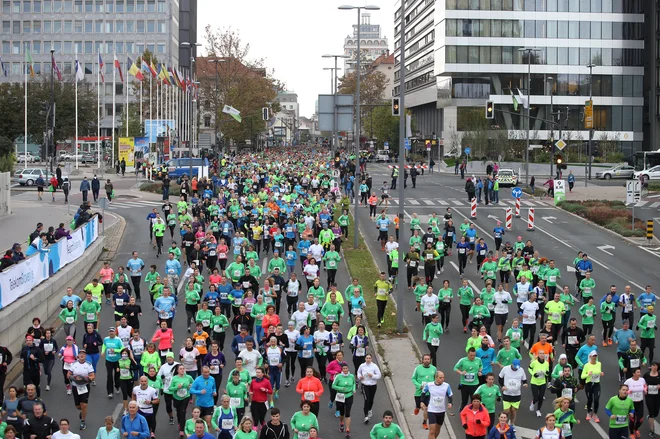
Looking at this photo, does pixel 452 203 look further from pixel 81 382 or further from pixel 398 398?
pixel 81 382

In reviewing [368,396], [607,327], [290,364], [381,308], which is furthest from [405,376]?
[607,327]

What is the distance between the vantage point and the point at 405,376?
55.1ft

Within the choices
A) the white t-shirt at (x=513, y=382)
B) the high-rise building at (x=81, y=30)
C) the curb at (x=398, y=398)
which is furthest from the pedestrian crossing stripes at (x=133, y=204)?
the high-rise building at (x=81, y=30)

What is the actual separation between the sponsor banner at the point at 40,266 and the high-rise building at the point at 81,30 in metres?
97.5

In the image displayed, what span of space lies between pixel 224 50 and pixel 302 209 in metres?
67.1

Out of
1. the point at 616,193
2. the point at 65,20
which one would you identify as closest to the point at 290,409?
the point at 616,193

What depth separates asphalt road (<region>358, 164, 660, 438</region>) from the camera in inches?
630

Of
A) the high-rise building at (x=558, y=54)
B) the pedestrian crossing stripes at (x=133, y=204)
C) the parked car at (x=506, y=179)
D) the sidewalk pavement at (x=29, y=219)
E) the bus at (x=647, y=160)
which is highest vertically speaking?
the high-rise building at (x=558, y=54)

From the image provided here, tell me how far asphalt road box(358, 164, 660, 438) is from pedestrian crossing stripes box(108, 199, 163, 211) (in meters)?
11.1

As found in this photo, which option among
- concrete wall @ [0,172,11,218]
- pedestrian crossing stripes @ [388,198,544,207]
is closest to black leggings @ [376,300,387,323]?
concrete wall @ [0,172,11,218]

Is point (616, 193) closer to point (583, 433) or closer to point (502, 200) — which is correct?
point (502, 200)

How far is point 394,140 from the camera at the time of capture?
119 meters

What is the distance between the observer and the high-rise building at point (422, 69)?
113188mm

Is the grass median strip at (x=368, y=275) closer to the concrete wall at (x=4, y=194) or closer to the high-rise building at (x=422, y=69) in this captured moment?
the concrete wall at (x=4, y=194)
